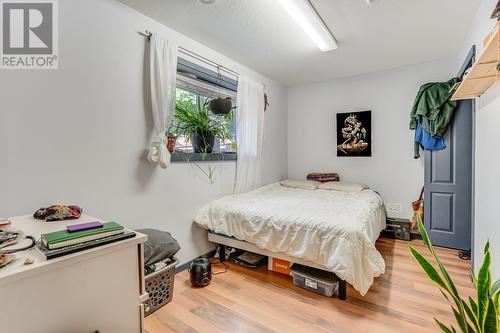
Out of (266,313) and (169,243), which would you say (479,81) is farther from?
(169,243)

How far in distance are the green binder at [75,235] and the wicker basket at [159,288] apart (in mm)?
888

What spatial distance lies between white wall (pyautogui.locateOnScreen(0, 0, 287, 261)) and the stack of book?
812mm

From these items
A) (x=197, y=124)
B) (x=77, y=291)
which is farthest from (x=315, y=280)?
(x=197, y=124)

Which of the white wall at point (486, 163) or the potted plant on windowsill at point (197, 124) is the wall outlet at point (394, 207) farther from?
the potted plant on windowsill at point (197, 124)

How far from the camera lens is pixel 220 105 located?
8.34 feet

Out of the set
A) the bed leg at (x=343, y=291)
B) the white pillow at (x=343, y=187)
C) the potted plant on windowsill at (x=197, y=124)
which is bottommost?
the bed leg at (x=343, y=291)

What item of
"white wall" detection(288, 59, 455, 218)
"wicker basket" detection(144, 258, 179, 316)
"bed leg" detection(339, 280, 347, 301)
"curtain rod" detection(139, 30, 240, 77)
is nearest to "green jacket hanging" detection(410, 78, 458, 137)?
"white wall" detection(288, 59, 455, 218)

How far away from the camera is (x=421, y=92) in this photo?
3.05 m

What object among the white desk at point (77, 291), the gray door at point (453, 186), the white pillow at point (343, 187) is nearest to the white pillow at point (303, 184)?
the white pillow at point (343, 187)

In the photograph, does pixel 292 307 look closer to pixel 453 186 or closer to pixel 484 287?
pixel 484 287

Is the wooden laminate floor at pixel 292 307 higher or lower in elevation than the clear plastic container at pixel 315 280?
lower

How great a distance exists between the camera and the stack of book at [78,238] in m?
0.83

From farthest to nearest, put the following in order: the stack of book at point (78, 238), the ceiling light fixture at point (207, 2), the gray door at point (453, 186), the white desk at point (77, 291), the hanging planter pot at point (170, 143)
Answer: the gray door at point (453, 186) < the hanging planter pot at point (170, 143) < the ceiling light fixture at point (207, 2) < the stack of book at point (78, 238) < the white desk at point (77, 291)

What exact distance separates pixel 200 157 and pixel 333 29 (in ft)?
6.09
